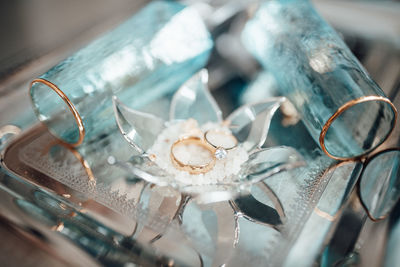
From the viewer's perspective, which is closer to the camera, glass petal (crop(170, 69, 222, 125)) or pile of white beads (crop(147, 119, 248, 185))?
pile of white beads (crop(147, 119, 248, 185))

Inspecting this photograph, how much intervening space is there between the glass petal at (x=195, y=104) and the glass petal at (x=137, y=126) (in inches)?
1.8

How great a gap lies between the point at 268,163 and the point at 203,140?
0.09 m

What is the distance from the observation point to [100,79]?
0.54m

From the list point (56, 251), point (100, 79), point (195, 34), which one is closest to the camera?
point (56, 251)

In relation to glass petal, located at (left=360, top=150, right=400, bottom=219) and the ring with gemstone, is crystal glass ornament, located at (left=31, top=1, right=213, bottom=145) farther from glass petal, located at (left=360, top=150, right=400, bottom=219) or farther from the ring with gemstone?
glass petal, located at (left=360, top=150, right=400, bottom=219)

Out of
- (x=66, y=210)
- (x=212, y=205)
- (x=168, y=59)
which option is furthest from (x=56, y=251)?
(x=168, y=59)

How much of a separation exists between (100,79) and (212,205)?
0.23m

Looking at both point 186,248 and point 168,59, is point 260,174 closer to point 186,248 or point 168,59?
point 186,248

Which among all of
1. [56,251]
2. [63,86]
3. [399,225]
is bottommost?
[399,225]

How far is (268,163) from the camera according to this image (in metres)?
0.45

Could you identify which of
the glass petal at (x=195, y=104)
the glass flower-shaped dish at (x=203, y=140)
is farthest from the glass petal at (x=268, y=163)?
the glass petal at (x=195, y=104)

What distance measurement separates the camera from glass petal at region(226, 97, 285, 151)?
53 cm

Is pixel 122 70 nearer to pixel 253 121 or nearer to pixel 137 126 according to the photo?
pixel 137 126

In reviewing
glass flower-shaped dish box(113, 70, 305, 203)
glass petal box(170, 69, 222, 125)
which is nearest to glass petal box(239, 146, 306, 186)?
glass flower-shaped dish box(113, 70, 305, 203)
